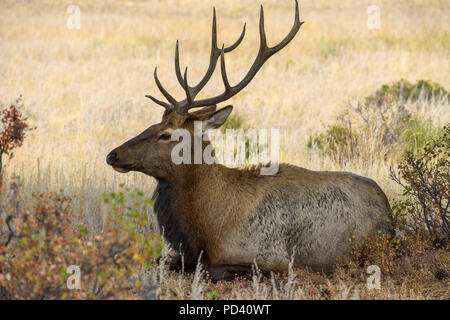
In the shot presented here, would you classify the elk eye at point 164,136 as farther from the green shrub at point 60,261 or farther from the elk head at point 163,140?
the green shrub at point 60,261

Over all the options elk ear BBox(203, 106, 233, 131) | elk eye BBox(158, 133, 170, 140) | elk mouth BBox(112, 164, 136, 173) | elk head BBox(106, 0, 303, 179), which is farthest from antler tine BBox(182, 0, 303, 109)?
elk mouth BBox(112, 164, 136, 173)

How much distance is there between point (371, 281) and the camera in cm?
636

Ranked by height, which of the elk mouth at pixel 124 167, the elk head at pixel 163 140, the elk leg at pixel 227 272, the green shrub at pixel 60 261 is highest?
the elk head at pixel 163 140

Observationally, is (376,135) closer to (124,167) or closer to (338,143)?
(338,143)

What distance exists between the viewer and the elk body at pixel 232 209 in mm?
6578

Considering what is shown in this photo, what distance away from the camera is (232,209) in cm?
673

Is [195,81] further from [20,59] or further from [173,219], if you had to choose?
[173,219]

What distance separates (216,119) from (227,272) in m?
1.43

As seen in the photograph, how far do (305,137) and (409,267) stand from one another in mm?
6925

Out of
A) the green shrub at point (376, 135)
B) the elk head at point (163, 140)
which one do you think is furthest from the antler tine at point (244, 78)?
the green shrub at point (376, 135)

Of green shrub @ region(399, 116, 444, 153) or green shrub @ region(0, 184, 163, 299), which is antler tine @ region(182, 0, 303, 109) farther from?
green shrub @ region(399, 116, 444, 153)

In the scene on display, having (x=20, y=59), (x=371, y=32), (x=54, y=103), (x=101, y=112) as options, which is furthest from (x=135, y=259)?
(x=371, y=32)

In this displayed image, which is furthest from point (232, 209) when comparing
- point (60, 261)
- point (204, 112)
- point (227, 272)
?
point (60, 261)

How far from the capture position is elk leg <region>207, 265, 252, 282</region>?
639cm
